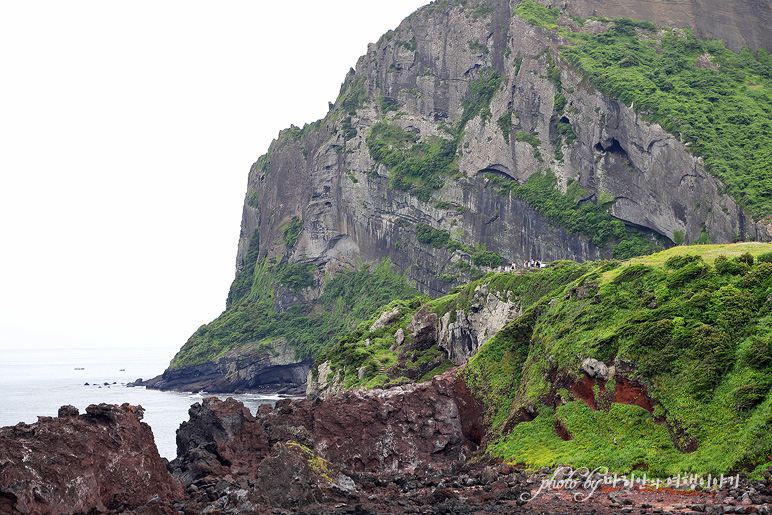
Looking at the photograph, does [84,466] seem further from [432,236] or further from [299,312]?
[299,312]

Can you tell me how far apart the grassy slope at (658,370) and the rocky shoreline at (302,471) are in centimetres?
161

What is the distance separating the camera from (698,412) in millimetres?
28703

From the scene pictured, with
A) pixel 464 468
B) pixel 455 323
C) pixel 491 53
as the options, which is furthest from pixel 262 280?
pixel 464 468

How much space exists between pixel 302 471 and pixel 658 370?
15.7 metres

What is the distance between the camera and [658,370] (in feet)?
103

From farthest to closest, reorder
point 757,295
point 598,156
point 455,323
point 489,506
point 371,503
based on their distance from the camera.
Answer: point 598,156, point 455,323, point 757,295, point 371,503, point 489,506

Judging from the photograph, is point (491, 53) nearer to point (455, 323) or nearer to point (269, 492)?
point (455, 323)

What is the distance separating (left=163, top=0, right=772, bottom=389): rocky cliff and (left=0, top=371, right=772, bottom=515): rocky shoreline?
4506 cm

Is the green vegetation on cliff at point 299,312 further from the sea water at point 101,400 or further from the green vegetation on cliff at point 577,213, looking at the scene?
the green vegetation on cliff at point 577,213

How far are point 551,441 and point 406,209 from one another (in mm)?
97120

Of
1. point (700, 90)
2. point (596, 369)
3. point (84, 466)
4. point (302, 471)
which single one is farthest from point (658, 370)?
point (700, 90)

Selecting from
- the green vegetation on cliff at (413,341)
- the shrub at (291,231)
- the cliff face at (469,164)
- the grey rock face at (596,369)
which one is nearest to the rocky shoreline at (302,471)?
the grey rock face at (596,369)

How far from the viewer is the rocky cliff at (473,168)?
91.5m

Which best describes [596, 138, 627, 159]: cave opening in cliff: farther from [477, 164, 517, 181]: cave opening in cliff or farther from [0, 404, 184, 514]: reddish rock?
[0, 404, 184, 514]: reddish rock
